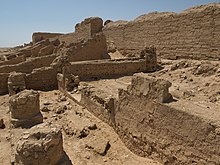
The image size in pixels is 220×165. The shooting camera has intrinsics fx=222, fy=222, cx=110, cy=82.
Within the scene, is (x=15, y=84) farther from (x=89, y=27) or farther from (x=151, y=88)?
(x=89, y=27)

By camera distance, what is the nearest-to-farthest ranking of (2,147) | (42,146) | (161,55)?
(42,146)
(2,147)
(161,55)

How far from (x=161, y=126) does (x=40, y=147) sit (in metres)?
2.33

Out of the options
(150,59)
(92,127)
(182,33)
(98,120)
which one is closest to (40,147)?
(92,127)

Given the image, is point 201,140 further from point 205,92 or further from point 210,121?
point 205,92

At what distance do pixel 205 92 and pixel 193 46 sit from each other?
490cm

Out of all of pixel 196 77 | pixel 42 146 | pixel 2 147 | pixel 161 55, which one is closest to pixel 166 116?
pixel 42 146

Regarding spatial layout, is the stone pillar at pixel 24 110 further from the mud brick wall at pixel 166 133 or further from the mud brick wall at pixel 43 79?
the mud brick wall at pixel 43 79

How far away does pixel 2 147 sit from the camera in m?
6.09

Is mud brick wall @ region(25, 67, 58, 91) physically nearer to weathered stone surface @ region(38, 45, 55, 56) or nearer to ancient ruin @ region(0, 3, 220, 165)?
ancient ruin @ region(0, 3, 220, 165)

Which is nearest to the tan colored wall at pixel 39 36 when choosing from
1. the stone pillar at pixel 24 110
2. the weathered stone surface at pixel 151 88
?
the stone pillar at pixel 24 110

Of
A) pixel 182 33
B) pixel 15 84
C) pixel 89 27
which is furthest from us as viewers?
pixel 89 27

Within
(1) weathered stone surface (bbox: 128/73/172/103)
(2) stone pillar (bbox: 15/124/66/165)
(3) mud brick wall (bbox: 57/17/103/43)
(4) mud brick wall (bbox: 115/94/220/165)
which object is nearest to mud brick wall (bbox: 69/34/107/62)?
(3) mud brick wall (bbox: 57/17/103/43)

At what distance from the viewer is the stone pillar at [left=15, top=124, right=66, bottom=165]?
12.7ft

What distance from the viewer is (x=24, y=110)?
19.2ft
